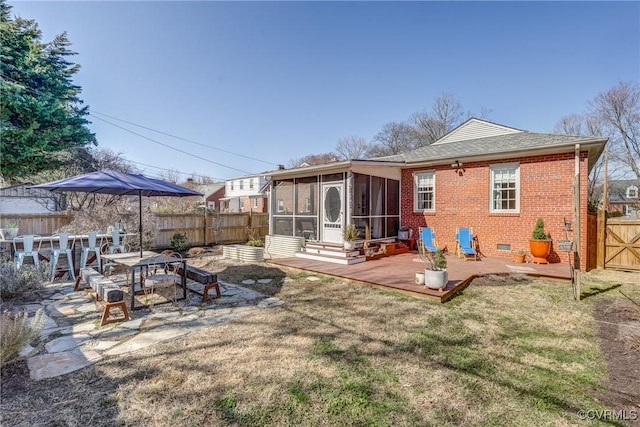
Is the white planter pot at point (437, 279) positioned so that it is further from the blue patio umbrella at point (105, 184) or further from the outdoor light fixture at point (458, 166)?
the outdoor light fixture at point (458, 166)

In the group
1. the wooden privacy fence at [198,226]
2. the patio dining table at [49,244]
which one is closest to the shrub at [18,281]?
the patio dining table at [49,244]

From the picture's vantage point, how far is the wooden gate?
8336 millimetres

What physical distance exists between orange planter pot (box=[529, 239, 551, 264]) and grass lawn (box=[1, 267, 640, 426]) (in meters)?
3.43

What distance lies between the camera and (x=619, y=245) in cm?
850

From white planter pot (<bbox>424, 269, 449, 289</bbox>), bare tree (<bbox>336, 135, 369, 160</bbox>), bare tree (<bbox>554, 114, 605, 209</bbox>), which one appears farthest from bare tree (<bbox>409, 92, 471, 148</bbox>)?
white planter pot (<bbox>424, 269, 449, 289</bbox>)

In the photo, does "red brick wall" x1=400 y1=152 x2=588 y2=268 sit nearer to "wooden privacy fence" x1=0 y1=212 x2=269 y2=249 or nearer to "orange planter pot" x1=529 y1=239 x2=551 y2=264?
"orange planter pot" x1=529 y1=239 x2=551 y2=264

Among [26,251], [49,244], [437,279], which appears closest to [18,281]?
[26,251]

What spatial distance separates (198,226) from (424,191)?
965 cm

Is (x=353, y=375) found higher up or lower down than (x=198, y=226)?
lower down

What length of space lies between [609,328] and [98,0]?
12.7 m

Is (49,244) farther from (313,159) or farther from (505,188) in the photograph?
(313,159)

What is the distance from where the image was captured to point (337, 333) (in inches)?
166

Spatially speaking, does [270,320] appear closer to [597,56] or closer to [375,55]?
[375,55]

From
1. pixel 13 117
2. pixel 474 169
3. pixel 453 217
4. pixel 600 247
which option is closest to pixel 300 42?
pixel 474 169
